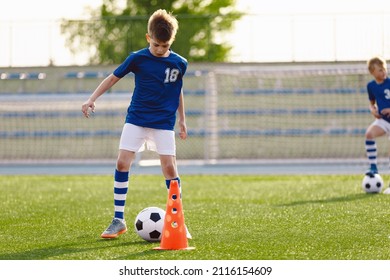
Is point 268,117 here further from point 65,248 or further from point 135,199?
point 65,248

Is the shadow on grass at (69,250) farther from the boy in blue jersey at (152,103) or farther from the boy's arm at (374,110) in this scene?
the boy's arm at (374,110)

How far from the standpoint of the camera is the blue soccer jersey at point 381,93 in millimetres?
11234

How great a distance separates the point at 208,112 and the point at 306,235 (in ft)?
43.0

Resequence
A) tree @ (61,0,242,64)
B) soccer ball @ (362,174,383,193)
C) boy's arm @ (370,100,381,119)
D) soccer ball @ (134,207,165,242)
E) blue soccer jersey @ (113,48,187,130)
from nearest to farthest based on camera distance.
Result: soccer ball @ (134,207,165,242) < blue soccer jersey @ (113,48,187,130) < soccer ball @ (362,174,383,193) < boy's arm @ (370,100,381,119) < tree @ (61,0,242,64)

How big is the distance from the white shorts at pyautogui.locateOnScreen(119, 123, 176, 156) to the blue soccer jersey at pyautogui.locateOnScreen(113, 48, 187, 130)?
5 centimetres

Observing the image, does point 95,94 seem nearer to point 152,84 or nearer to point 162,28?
point 152,84

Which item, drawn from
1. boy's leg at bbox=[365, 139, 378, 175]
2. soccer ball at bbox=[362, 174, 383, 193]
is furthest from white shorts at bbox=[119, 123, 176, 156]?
boy's leg at bbox=[365, 139, 378, 175]

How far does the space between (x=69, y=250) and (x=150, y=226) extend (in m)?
0.69

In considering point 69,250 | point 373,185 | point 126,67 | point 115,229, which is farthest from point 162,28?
point 373,185

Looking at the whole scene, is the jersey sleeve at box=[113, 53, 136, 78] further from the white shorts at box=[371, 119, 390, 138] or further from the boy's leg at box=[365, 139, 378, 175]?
the white shorts at box=[371, 119, 390, 138]

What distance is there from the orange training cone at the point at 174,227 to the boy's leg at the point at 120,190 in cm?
73

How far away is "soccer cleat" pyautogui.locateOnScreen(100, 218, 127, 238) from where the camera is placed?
684 cm

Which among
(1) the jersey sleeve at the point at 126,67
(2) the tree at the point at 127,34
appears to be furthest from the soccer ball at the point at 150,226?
(2) the tree at the point at 127,34

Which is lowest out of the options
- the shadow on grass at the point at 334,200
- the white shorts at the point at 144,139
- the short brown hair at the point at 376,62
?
the shadow on grass at the point at 334,200
